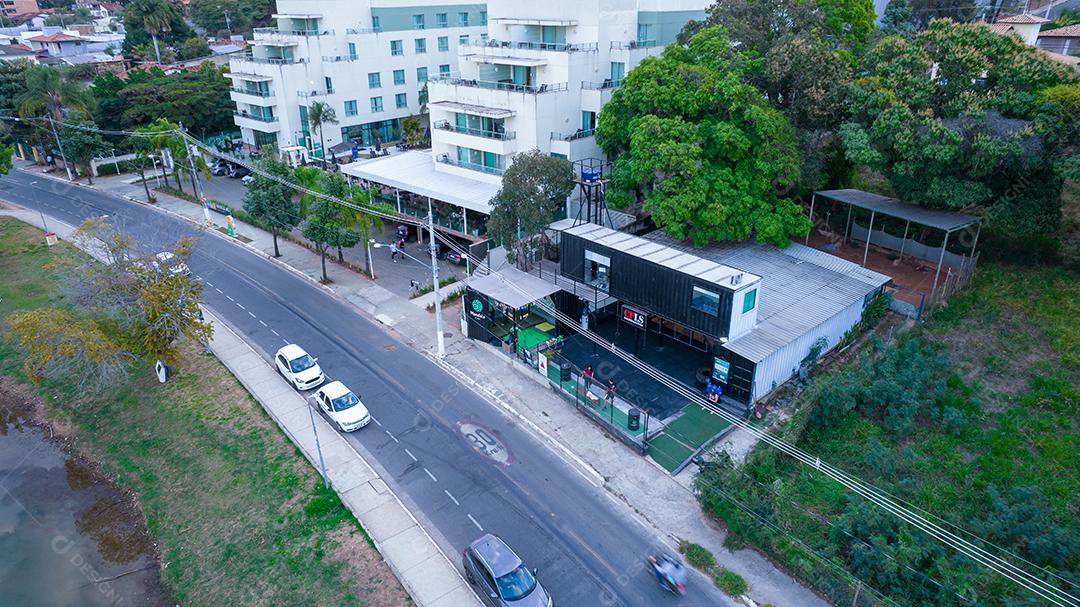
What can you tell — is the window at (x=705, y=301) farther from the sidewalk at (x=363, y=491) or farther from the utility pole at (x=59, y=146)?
the utility pole at (x=59, y=146)

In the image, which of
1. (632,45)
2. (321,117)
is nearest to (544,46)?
(632,45)

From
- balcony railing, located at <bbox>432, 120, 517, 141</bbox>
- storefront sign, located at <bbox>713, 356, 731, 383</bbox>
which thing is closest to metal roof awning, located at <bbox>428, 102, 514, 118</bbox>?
balcony railing, located at <bbox>432, 120, 517, 141</bbox>

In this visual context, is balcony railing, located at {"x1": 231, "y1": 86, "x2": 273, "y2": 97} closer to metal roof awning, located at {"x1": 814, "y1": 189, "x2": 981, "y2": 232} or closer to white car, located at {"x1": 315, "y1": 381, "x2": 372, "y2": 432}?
white car, located at {"x1": 315, "y1": 381, "x2": 372, "y2": 432}

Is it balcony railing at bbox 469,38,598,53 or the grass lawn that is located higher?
balcony railing at bbox 469,38,598,53

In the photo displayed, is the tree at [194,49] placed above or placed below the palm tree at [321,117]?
above

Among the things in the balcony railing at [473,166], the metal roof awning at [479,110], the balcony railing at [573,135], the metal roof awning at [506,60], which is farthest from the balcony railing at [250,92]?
the balcony railing at [573,135]

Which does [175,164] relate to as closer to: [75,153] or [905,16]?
[75,153]
